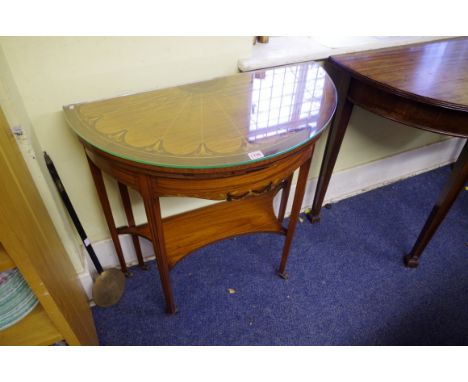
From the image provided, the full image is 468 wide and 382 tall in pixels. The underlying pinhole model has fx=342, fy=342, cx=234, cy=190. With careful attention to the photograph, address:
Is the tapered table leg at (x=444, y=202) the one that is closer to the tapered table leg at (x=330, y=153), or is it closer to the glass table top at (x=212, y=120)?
Answer: the tapered table leg at (x=330, y=153)

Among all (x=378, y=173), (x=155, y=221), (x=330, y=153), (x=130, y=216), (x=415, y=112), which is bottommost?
(x=378, y=173)

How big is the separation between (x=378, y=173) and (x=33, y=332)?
1.74m

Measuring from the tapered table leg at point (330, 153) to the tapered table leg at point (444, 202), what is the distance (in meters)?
0.42

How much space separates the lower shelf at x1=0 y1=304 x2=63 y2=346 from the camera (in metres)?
0.89

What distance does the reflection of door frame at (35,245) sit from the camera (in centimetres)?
68

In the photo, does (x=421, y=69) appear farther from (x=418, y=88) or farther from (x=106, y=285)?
(x=106, y=285)

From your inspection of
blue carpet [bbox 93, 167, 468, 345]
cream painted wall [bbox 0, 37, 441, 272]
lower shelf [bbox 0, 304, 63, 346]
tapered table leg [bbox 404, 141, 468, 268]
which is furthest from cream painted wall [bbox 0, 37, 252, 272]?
tapered table leg [bbox 404, 141, 468, 268]

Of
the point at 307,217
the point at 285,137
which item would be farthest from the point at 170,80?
the point at 307,217

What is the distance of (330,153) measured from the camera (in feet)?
4.84

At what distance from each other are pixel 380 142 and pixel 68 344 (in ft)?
5.32

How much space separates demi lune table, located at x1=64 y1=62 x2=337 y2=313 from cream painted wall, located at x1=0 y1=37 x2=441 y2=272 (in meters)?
0.07

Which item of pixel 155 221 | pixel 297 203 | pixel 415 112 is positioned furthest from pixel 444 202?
pixel 155 221

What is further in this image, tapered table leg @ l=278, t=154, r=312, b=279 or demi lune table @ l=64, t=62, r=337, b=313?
tapered table leg @ l=278, t=154, r=312, b=279

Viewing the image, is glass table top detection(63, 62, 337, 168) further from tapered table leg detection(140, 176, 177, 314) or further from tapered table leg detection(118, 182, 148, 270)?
tapered table leg detection(118, 182, 148, 270)
